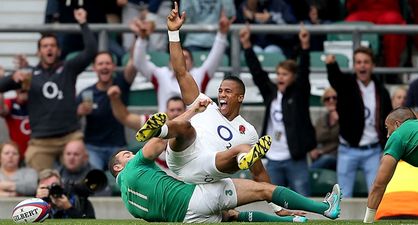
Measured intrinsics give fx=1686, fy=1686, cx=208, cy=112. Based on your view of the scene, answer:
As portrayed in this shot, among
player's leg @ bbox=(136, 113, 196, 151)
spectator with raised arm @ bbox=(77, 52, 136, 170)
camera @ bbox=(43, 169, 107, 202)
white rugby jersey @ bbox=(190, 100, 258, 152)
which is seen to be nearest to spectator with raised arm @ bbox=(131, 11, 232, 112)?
spectator with raised arm @ bbox=(77, 52, 136, 170)

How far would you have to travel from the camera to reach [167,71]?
20.5 metres

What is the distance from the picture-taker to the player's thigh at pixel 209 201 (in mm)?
16516

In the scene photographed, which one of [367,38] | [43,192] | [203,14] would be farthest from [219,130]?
[367,38]

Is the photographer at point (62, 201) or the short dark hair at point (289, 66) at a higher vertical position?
the short dark hair at point (289, 66)

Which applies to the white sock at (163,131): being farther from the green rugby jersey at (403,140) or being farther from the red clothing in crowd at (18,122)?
the red clothing in crowd at (18,122)

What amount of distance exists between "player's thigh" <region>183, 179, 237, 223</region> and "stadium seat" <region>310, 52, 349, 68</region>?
5.38 m

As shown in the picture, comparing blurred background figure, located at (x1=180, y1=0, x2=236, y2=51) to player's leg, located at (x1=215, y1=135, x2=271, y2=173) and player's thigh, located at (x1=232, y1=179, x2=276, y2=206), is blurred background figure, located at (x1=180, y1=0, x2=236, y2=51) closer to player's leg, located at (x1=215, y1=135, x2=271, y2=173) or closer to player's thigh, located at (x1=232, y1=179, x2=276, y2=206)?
player's thigh, located at (x1=232, y1=179, x2=276, y2=206)

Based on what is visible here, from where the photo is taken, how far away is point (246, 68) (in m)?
21.4

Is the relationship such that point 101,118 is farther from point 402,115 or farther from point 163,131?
point 402,115

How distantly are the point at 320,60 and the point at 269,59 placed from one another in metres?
0.68

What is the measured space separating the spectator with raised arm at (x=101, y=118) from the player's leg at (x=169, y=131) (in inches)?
177

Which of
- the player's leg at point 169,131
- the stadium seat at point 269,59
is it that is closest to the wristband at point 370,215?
the player's leg at point 169,131

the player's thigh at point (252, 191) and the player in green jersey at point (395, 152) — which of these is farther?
the player's thigh at point (252, 191)

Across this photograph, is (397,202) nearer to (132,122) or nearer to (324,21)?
(132,122)
